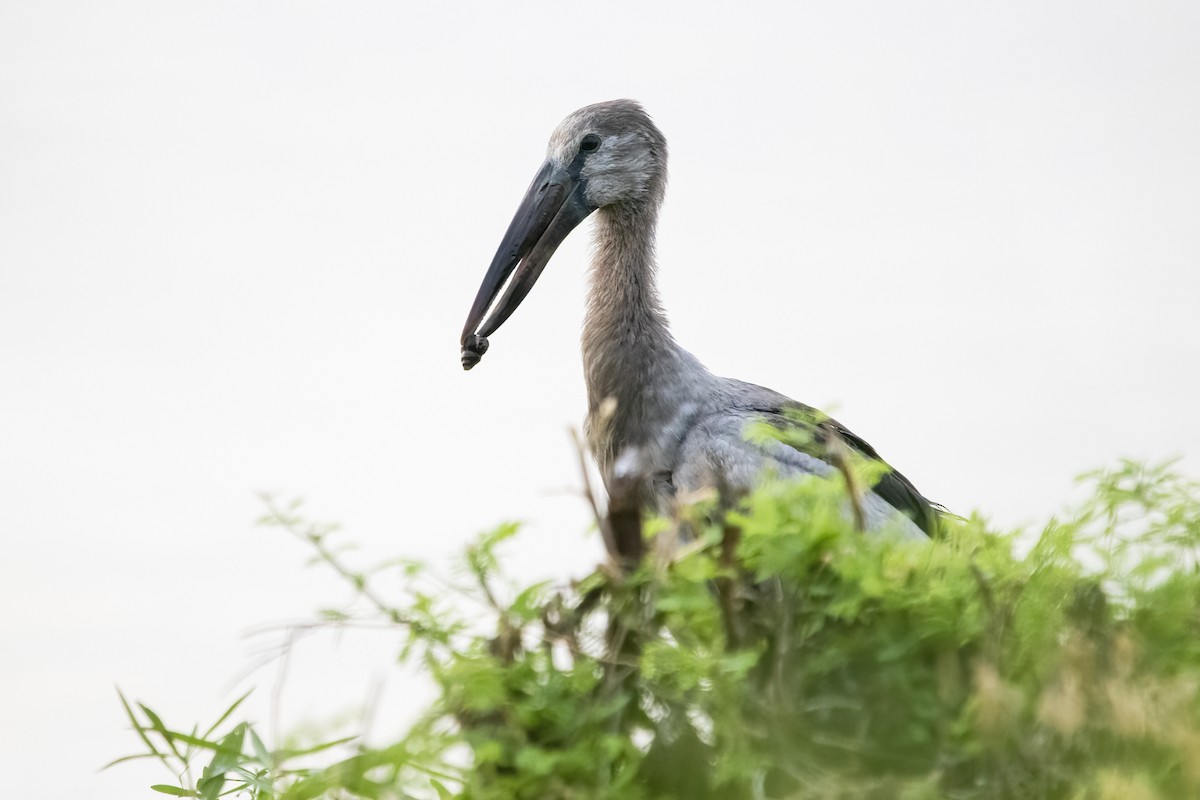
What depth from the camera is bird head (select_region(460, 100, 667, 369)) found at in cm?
421

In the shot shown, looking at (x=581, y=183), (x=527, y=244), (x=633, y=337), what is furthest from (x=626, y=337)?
(x=581, y=183)

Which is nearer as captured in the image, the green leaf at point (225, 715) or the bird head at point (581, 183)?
the green leaf at point (225, 715)

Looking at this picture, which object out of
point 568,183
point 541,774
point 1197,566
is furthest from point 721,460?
point 541,774

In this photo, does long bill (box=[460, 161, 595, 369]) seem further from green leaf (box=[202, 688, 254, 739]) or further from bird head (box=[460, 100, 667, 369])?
green leaf (box=[202, 688, 254, 739])

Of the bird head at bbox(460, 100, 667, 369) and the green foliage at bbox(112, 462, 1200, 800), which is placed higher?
the bird head at bbox(460, 100, 667, 369)

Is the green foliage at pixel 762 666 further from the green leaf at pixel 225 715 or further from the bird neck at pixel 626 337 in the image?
the bird neck at pixel 626 337

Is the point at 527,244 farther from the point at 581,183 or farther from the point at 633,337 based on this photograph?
the point at 633,337

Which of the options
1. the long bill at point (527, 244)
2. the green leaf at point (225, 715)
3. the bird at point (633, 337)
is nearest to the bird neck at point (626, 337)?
the bird at point (633, 337)

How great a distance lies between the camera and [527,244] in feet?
14.0

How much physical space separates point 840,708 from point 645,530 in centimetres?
27

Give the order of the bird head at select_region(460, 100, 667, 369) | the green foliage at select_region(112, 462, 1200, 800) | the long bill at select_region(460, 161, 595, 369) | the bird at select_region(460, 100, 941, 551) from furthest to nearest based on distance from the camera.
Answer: the bird head at select_region(460, 100, 667, 369)
the long bill at select_region(460, 161, 595, 369)
the bird at select_region(460, 100, 941, 551)
the green foliage at select_region(112, 462, 1200, 800)

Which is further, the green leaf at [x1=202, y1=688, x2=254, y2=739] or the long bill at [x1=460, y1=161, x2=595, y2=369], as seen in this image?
the long bill at [x1=460, y1=161, x2=595, y2=369]

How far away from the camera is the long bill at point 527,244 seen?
13.2ft

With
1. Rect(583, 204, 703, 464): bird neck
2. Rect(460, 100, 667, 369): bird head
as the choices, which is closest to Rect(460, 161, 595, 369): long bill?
Rect(460, 100, 667, 369): bird head
